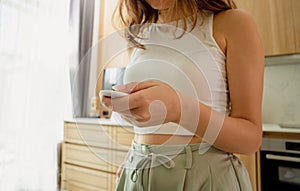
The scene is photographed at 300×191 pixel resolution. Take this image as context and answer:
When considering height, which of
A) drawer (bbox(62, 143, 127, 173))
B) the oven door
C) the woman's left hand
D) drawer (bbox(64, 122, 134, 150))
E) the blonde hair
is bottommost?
drawer (bbox(62, 143, 127, 173))

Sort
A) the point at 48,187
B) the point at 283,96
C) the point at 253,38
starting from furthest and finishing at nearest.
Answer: the point at 48,187 → the point at 283,96 → the point at 253,38

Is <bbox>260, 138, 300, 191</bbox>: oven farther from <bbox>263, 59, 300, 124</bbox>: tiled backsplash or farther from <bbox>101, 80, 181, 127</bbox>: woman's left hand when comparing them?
<bbox>101, 80, 181, 127</bbox>: woman's left hand

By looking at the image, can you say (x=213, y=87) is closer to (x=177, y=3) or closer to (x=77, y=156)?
(x=177, y=3)

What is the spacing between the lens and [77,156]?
1955mm

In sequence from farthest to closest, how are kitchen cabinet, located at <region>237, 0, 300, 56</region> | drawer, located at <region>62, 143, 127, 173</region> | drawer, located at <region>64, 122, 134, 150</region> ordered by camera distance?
drawer, located at <region>62, 143, 127, 173</region> < kitchen cabinet, located at <region>237, 0, 300, 56</region> < drawer, located at <region>64, 122, 134, 150</region>

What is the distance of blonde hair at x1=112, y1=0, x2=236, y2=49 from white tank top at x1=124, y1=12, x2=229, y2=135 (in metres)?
0.02

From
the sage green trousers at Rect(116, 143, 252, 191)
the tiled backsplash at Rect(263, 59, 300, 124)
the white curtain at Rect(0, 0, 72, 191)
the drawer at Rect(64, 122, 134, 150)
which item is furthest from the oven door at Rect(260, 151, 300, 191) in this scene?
the white curtain at Rect(0, 0, 72, 191)

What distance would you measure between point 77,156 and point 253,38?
1.84m

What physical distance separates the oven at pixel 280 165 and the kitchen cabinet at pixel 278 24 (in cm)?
59

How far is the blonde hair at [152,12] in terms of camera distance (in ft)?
1.63

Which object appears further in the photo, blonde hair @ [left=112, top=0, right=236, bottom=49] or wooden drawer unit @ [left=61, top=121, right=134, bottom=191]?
wooden drawer unit @ [left=61, top=121, right=134, bottom=191]

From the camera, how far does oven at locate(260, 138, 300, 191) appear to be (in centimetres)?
114

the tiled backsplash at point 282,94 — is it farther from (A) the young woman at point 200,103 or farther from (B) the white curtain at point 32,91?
(B) the white curtain at point 32,91

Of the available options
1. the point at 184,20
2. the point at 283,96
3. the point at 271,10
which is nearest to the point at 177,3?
the point at 184,20
